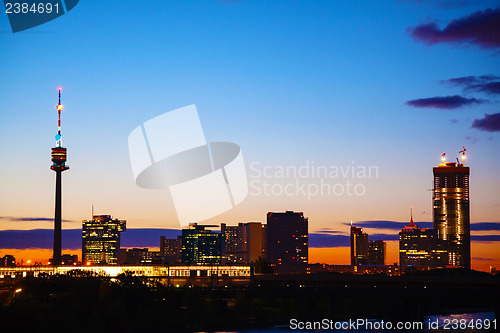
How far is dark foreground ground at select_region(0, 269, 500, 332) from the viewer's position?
12194 centimetres

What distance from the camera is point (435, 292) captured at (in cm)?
14938

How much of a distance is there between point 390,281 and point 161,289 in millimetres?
51481

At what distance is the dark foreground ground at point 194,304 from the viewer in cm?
12194

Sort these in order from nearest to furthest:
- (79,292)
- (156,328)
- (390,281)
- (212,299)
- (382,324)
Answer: (156,328), (79,292), (382,324), (212,299), (390,281)

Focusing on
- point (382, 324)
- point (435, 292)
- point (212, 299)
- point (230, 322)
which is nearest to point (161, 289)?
point (212, 299)

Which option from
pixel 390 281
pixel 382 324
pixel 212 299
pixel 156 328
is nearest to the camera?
pixel 156 328

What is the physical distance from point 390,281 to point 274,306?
28.6 metres

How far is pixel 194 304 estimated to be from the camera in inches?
6107

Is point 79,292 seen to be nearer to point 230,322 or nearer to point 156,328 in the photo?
point 156,328

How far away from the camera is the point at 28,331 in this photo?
11019 centimetres

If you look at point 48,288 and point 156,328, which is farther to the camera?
point 48,288

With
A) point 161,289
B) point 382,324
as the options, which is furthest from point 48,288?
point 382,324

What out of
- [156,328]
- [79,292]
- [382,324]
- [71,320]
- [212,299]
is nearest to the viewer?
[71,320]

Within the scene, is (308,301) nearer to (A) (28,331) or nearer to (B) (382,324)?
(B) (382,324)
